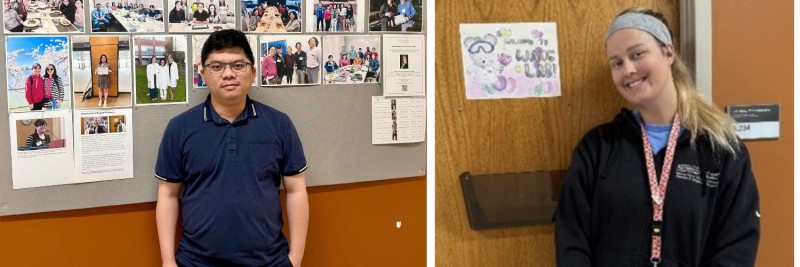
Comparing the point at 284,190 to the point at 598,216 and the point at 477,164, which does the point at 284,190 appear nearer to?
the point at 477,164

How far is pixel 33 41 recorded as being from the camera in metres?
1.94

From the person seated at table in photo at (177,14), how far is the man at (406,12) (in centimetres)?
63

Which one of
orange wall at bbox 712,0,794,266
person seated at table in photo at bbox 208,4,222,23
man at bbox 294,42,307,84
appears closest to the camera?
person seated at table in photo at bbox 208,4,222,23

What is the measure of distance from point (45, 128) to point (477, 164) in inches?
49.8

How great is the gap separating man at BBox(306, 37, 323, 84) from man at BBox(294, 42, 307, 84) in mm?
14

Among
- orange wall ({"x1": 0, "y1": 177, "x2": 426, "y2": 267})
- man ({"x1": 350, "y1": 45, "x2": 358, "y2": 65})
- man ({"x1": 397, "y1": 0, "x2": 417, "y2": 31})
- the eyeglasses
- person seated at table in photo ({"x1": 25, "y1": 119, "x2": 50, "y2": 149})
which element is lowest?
orange wall ({"x1": 0, "y1": 177, "x2": 426, "y2": 267})

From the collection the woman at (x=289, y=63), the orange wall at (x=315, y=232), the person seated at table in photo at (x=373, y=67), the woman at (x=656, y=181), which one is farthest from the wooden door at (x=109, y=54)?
the woman at (x=656, y=181)

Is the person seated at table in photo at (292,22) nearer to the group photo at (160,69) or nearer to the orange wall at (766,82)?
the group photo at (160,69)

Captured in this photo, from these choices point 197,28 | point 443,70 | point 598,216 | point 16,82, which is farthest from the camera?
point 443,70

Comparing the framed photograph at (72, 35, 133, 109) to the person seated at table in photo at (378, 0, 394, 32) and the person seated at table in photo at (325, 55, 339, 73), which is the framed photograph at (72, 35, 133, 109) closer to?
the person seated at table in photo at (325, 55, 339, 73)

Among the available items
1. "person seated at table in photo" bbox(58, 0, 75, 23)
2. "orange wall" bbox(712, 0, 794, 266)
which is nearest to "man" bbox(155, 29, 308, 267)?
"person seated at table in photo" bbox(58, 0, 75, 23)

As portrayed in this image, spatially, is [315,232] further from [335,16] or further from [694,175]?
[694,175]

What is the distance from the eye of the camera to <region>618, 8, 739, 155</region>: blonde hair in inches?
86.4

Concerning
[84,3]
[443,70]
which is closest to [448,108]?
[443,70]
